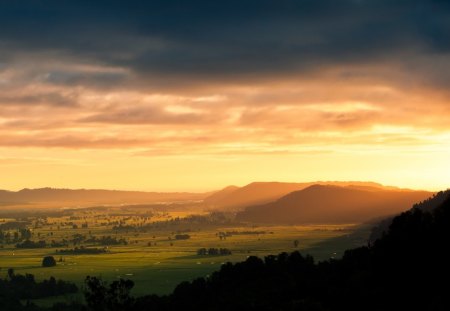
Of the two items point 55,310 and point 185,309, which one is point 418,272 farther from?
point 55,310

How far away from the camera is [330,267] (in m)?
114

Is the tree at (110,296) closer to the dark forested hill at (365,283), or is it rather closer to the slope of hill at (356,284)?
the slope of hill at (356,284)

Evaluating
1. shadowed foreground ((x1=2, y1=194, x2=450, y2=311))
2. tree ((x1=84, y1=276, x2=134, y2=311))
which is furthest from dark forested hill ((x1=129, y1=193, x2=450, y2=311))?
tree ((x1=84, y1=276, x2=134, y2=311))

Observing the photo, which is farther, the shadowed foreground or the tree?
the tree

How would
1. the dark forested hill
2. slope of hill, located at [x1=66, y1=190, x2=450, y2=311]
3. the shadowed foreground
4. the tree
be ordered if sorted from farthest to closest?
the tree < the shadowed foreground < slope of hill, located at [x1=66, y1=190, x2=450, y2=311] < the dark forested hill

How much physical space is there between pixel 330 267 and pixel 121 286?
39.9 meters

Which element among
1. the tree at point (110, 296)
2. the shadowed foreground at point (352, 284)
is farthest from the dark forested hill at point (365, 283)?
the tree at point (110, 296)

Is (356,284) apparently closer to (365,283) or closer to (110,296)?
(365,283)

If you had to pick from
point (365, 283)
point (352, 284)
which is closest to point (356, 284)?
point (352, 284)

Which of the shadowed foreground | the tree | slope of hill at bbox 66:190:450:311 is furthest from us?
the tree

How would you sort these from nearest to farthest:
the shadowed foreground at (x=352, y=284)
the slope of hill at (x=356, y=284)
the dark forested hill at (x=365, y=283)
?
the dark forested hill at (x=365, y=283)
the slope of hill at (x=356, y=284)
the shadowed foreground at (x=352, y=284)

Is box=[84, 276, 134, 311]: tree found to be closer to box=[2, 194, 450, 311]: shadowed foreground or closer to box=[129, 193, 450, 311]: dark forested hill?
box=[2, 194, 450, 311]: shadowed foreground

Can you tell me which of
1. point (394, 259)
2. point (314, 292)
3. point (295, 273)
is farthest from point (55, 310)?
point (394, 259)

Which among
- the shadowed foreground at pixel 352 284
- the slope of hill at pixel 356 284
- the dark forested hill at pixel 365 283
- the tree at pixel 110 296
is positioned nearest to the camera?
the dark forested hill at pixel 365 283
